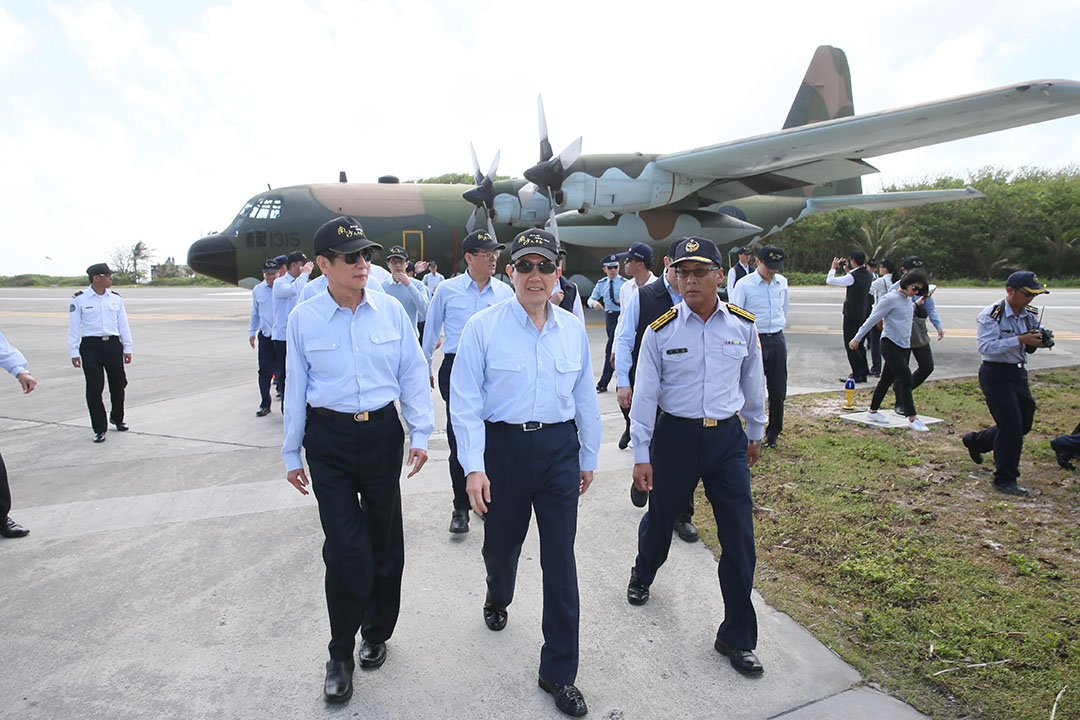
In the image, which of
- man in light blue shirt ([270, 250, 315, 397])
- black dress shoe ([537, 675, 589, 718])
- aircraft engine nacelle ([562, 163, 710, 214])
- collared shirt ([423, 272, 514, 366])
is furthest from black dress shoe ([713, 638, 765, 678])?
aircraft engine nacelle ([562, 163, 710, 214])

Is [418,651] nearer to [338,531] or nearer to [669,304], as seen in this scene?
[338,531]

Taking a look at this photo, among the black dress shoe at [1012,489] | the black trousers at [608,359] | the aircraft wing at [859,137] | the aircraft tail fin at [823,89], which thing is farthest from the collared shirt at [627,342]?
the aircraft tail fin at [823,89]

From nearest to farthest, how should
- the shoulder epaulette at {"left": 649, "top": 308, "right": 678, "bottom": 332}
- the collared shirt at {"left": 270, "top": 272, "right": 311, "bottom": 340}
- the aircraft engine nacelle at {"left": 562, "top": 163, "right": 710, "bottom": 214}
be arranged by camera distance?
the shoulder epaulette at {"left": 649, "top": 308, "right": 678, "bottom": 332}, the collared shirt at {"left": 270, "top": 272, "right": 311, "bottom": 340}, the aircraft engine nacelle at {"left": 562, "top": 163, "right": 710, "bottom": 214}

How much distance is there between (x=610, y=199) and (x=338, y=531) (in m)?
12.2

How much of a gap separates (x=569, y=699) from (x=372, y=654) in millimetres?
988

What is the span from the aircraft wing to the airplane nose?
11.2 metres

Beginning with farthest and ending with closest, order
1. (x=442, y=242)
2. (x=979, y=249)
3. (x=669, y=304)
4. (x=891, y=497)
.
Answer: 1. (x=979, y=249)
2. (x=442, y=242)
3. (x=891, y=497)
4. (x=669, y=304)

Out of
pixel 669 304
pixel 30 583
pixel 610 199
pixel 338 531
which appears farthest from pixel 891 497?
pixel 610 199

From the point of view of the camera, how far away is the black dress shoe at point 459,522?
14.3ft

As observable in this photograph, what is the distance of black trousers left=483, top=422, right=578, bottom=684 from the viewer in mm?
2680


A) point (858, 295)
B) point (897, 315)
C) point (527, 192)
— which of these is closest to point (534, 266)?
point (897, 315)

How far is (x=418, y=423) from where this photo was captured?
3.00 m

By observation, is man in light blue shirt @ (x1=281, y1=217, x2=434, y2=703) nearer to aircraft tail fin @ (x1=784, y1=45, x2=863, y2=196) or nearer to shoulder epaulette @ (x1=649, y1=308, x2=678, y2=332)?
shoulder epaulette @ (x1=649, y1=308, x2=678, y2=332)

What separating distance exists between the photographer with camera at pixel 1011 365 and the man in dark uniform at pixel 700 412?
308 centimetres
